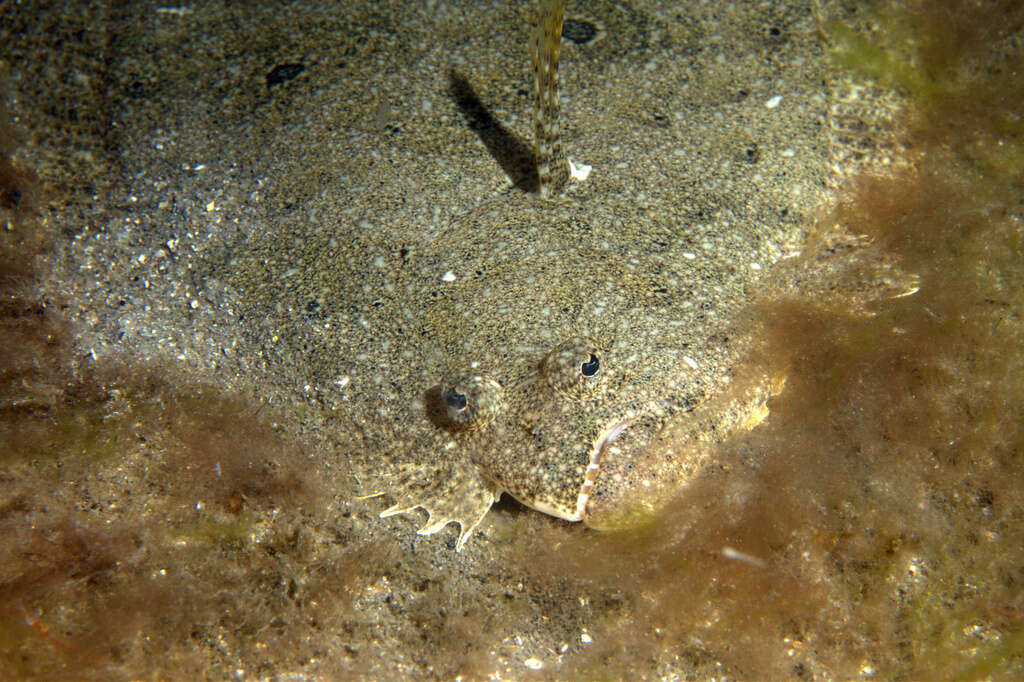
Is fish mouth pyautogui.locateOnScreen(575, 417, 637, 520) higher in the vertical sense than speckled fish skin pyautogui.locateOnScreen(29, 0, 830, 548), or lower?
lower

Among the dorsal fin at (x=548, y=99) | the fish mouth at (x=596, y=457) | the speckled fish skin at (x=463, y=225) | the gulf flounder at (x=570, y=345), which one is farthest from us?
the dorsal fin at (x=548, y=99)

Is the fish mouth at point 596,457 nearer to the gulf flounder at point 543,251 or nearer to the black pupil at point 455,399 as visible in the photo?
the gulf flounder at point 543,251

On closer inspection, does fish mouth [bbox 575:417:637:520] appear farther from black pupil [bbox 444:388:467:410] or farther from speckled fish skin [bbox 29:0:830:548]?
black pupil [bbox 444:388:467:410]

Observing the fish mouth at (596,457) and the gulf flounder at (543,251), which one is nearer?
the fish mouth at (596,457)

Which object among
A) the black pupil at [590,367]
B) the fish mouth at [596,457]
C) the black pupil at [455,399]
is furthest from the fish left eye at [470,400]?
the fish mouth at [596,457]

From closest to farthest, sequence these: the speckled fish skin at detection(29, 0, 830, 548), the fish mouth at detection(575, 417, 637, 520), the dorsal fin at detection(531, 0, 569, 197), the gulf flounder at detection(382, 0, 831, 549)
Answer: the fish mouth at detection(575, 417, 637, 520) < the gulf flounder at detection(382, 0, 831, 549) < the speckled fish skin at detection(29, 0, 830, 548) < the dorsal fin at detection(531, 0, 569, 197)

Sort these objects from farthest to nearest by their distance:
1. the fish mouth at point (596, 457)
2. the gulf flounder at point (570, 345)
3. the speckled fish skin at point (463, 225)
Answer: the speckled fish skin at point (463, 225) → the gulf flounder at point (570, 345) → the fish mouth at point (596, 457)

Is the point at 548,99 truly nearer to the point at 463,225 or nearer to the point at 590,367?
the point at 463,225

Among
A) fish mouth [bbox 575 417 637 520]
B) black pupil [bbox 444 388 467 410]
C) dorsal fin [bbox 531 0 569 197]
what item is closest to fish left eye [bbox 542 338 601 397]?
fish mouth [bbox 575 417 637 520]
